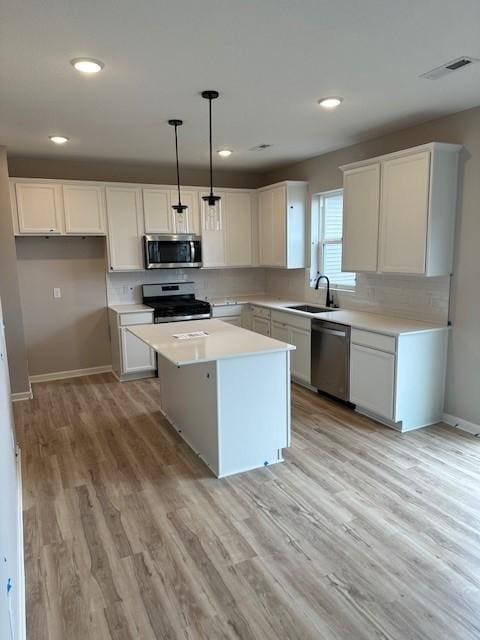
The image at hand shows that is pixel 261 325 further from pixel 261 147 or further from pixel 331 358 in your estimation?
pixel 261 147

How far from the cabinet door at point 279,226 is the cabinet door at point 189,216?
1027 millimetres

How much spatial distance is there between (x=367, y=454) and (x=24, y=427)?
3087mm

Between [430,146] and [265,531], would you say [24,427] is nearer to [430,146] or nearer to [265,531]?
[265,531]

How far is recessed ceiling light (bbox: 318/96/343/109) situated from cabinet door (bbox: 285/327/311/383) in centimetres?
228

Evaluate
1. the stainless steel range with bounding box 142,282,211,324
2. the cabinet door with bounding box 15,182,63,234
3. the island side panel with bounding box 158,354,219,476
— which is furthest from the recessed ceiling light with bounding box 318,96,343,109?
the cabinet door with bounding box 15,182,63,234

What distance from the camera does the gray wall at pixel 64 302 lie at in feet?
17.1

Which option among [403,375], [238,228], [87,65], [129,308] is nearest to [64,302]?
[129,308]

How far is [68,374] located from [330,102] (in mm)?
4376

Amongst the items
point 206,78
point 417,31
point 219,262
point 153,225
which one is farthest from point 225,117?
point 219,262

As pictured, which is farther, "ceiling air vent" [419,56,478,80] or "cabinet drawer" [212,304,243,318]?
"cabinet drawer" [212,304,243,318]

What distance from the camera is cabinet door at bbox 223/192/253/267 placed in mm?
5973

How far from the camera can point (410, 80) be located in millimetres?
2859

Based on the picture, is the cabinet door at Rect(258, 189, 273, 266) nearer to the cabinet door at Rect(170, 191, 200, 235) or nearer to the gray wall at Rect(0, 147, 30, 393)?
the cabinet door at Rect(170, 191, 200, 235)

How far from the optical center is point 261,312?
18.8ft
